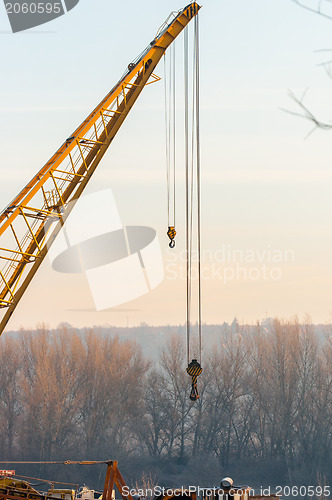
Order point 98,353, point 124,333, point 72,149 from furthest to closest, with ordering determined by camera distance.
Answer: point 124,333, point 98,353, point 72,149

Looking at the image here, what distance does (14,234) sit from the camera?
31922 millimetres

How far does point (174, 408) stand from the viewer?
259ft

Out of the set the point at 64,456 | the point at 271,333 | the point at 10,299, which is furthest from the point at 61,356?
the point at 10,299

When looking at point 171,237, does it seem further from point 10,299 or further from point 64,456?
point 64,456

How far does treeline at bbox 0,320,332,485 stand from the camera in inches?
2894

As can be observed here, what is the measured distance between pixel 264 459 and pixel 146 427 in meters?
13.0

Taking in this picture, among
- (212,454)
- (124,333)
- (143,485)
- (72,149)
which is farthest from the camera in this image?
(124,333)

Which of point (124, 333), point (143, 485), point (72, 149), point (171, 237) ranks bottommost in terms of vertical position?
point (143, 485)

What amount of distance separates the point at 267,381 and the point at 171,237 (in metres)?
48.3

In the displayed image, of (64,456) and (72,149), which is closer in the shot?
(72,149)

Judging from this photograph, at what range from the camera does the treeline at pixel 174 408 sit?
73.5 m

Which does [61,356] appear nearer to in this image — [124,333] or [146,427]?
[146,427]

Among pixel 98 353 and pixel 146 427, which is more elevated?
pixel 98 353

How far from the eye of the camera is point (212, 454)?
75812 millimetres
